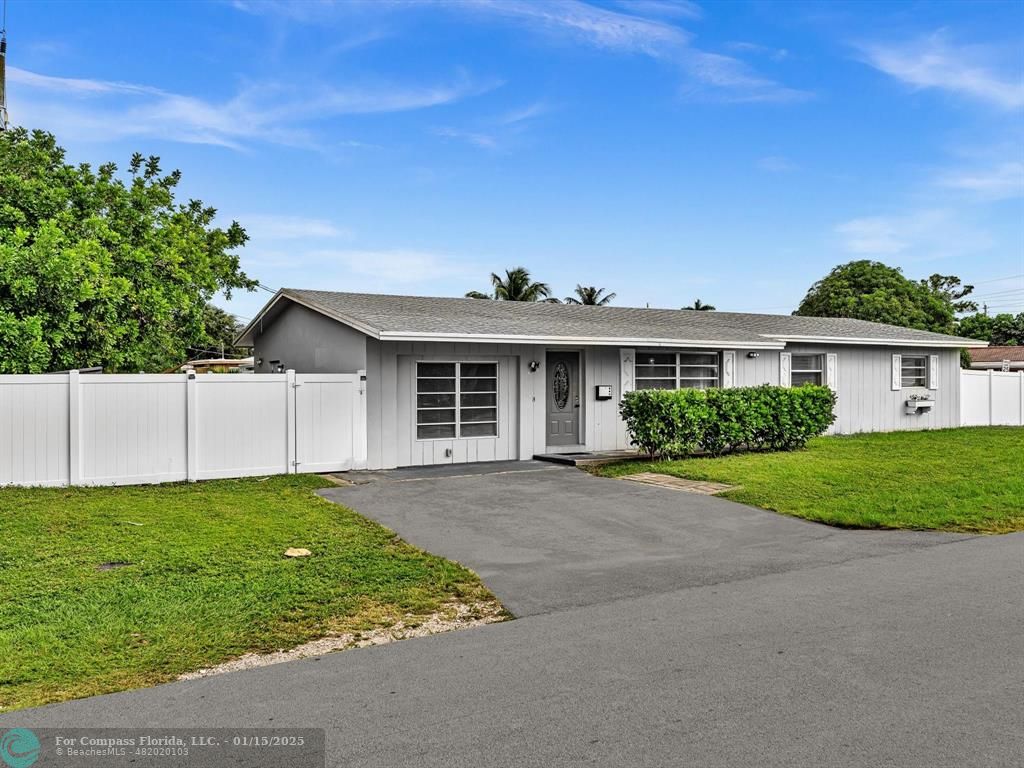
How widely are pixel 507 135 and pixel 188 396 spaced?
44.3 feet

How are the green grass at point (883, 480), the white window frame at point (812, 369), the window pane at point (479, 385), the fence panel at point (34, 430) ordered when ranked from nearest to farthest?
1. the green grass at point (883, 480)
2. the fence panel at point (34, 430)
3. the window pane at point (479, 385)
4. the white window frame at point (812, 369)

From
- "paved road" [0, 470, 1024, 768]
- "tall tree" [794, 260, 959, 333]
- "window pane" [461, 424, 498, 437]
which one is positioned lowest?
"paved road" [0, 470, 1024, 768]

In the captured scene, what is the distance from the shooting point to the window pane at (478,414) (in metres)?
13.6

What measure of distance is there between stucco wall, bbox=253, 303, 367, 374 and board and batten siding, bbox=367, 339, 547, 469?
539 millimetres

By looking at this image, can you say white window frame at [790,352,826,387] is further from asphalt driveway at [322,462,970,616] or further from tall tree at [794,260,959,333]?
tall tree at [794,260,959,333]

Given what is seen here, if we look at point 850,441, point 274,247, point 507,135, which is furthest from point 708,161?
point 274,247

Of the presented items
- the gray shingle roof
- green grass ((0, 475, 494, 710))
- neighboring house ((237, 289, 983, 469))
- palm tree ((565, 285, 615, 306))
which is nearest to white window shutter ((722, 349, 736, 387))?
neighboring house ((237, 289, 983, 469))

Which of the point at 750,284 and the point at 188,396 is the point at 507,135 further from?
the point at 750,284

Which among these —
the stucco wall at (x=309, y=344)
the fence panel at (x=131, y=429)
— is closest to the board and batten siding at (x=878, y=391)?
the stucco wall at (x=309, y=344)

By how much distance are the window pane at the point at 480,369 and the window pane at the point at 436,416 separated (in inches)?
30.8

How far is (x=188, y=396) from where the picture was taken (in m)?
11.1

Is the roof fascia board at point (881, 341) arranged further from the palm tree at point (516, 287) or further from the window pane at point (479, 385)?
the palm tree at point (516, 287)

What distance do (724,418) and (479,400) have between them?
4741 mm

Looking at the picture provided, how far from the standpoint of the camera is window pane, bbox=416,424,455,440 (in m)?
13.2
